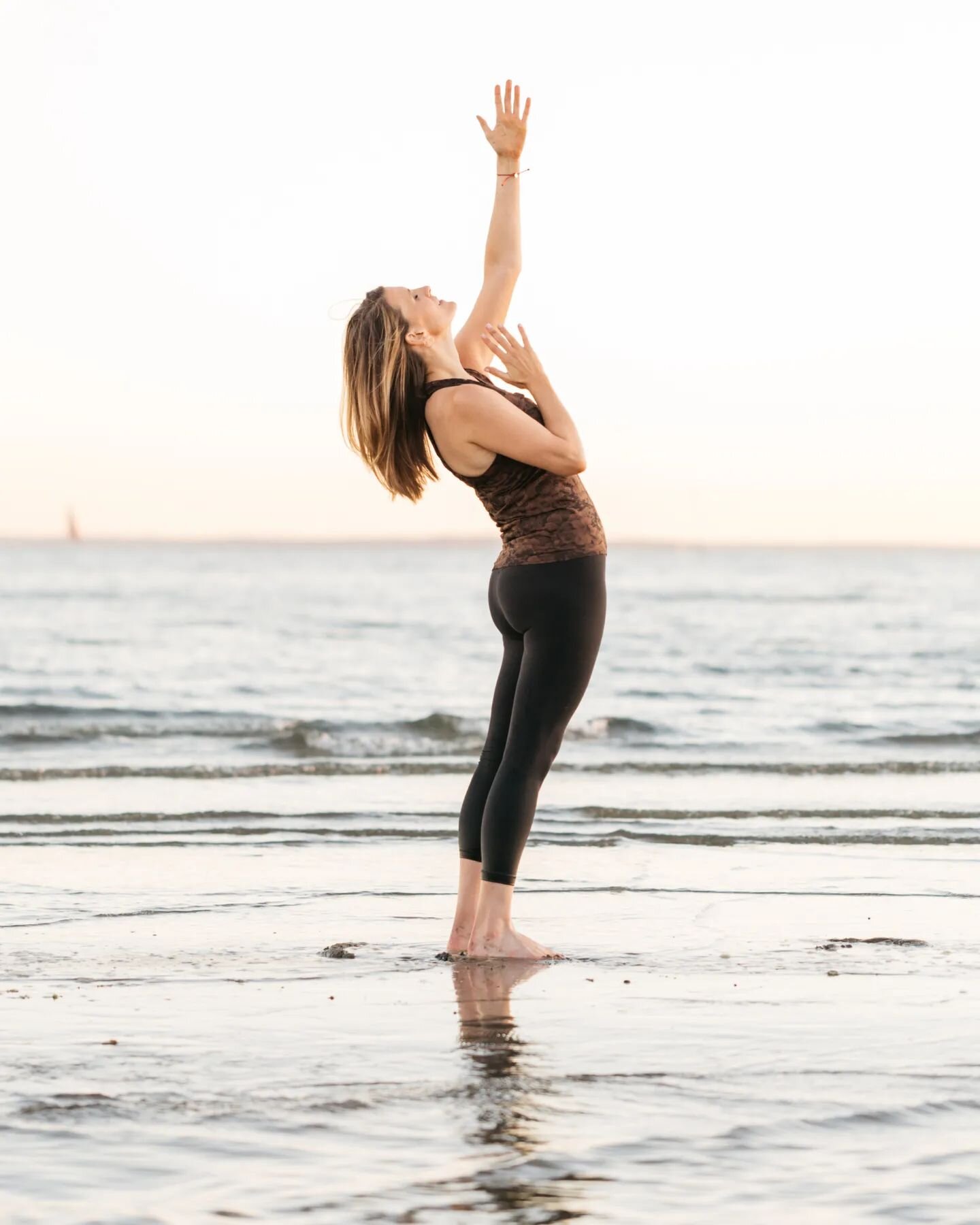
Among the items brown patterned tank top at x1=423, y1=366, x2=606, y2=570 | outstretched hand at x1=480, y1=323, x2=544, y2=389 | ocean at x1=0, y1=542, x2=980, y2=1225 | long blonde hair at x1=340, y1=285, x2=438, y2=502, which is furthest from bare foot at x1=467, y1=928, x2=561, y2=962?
outstretched hand at x1=480, y1=323, x2=544, y2=389

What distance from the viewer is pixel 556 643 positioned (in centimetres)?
436

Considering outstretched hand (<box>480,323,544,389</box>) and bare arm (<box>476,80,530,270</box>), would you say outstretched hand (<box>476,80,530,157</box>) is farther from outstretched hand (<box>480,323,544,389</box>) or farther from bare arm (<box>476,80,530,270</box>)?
outstretched hand (<box>480,323,544,389</box>)

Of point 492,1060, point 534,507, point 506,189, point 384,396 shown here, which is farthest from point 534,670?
point 506,189

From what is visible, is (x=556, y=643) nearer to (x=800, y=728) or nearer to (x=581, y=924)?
(x=581, y=924)

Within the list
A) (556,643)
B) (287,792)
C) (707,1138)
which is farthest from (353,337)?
(287,792)

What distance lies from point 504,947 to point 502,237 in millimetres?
2219

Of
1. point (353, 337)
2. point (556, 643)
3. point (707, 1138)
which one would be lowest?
point (707, 1138)

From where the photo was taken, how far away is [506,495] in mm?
4383

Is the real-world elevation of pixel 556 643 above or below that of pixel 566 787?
above

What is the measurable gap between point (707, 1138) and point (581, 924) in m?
2.40

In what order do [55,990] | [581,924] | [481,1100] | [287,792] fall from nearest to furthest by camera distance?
[481,1100] → [55,990] → [581,924] → [287,792]

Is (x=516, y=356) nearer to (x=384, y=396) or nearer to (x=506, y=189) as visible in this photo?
(x=384, y=396)

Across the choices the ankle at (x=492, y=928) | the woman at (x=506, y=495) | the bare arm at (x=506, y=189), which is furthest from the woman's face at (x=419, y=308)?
the ankle at (x=492, y=928)

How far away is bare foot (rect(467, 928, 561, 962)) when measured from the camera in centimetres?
444
